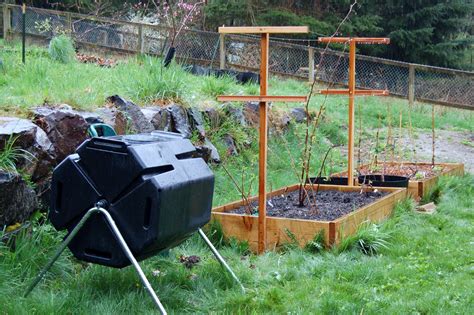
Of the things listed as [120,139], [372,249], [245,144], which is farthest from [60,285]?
[245,144]

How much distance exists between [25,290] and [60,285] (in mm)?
305

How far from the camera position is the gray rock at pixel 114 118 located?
636cm

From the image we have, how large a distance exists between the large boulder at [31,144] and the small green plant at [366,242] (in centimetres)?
228

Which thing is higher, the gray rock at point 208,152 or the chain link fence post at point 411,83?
the chain link fence post at point 411,83

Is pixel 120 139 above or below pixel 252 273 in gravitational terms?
above

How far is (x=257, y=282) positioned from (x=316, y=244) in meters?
0.92

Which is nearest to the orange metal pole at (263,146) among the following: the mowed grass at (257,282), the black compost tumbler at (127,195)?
the mowed grass at (257,282)

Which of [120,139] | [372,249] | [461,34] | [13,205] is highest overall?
[461,34]

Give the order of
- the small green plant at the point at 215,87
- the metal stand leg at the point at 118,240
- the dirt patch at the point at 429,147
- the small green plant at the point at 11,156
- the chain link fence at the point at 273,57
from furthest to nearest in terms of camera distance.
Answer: the chain link fence at the point at 273,57
the dirt patch at the point at 429,147
the small green plant at the point at 215,87
the small green plant at the point at 11,156
the metal stand leg at the point at 118,240

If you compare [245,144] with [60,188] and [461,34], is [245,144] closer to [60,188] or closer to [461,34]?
[60,188]

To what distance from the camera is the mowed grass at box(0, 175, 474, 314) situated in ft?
13.7

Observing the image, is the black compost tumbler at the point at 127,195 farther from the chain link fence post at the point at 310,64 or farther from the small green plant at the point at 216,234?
the chain link fence post at the point at 310,64

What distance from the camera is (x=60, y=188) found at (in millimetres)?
4141

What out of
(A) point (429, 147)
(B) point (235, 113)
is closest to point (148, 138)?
(B) point (235, 113)
